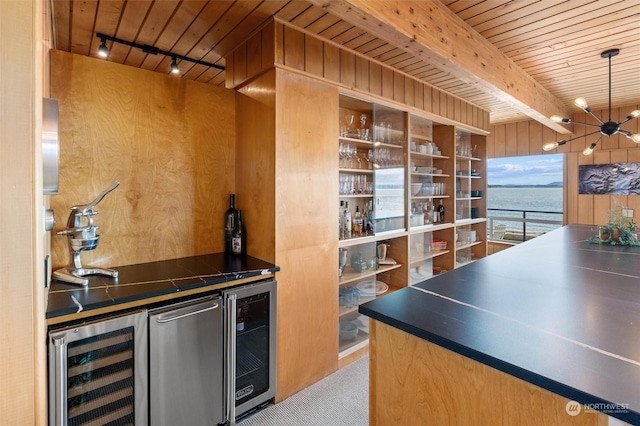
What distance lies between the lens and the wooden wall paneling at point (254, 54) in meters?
2.26

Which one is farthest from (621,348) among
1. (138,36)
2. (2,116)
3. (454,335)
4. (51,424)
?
(138,36)

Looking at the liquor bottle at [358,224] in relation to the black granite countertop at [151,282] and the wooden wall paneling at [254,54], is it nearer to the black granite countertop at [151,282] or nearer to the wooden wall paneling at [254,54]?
the black granite countertop at [151,282]

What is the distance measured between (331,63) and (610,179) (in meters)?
4.80

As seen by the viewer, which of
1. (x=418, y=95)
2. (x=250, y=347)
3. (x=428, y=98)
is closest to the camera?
(x=250, y=347)

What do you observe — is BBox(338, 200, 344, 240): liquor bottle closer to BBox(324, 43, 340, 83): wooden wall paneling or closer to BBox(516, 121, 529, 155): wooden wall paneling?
BBox(324, 43, 340, 83): wooden wall paneling

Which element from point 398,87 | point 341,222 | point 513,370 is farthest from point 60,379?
point 398,87

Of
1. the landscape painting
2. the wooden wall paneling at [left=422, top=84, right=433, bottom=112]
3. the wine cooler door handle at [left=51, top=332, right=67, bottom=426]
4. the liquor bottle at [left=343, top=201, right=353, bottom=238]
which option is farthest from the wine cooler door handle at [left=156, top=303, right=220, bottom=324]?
the landscape painting


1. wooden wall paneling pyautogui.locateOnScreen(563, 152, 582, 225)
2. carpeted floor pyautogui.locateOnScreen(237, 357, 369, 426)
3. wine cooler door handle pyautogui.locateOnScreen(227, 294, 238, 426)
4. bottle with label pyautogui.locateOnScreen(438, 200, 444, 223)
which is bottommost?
carpeted floor pyautogui.locateOnScreen(237, 357, 369, 426)

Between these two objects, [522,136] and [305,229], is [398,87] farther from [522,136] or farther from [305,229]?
[522,136]

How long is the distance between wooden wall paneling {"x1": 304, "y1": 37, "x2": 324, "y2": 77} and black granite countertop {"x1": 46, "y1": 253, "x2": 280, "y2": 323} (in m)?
1.46

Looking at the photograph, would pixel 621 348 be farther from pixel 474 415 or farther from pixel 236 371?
pixel 236 371

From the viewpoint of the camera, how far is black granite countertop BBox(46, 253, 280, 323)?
4.89 ft

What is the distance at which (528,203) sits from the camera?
6.96 m

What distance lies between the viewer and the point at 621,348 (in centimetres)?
94
